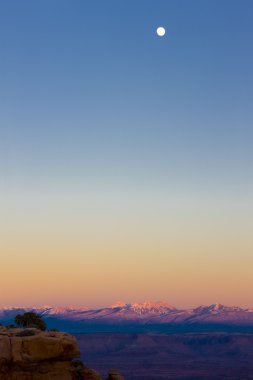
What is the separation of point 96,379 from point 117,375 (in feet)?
6.80

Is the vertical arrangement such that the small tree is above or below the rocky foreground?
above

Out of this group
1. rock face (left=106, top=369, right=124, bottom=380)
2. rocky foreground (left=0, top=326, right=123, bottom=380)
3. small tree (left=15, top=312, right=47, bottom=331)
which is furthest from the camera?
small tree (left=15, top=312, right=47, bottom=331)

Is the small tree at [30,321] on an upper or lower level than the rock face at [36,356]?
upper

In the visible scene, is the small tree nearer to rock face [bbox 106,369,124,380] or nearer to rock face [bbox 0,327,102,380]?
rock face [bbox 106,369,124,380]

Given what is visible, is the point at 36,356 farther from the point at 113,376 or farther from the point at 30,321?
the point at 30,321

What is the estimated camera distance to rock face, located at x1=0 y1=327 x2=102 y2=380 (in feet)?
141

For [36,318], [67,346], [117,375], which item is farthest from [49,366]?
[36,318]

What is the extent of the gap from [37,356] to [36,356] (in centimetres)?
7

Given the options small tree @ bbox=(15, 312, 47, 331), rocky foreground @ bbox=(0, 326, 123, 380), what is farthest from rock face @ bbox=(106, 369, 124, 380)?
small tree @ bbox=(15, 312, 47, 331)

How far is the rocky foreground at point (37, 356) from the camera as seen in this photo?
42938mm

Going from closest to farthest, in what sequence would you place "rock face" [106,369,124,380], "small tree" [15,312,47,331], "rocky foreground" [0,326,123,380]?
"rocky foreground" [0,326,123,380] < "rock face" [106,369,124,380] < "small tree" [15,312,47,331]

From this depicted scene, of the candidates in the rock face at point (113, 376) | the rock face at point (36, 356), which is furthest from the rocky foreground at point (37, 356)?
the rock face at point (113, 376)

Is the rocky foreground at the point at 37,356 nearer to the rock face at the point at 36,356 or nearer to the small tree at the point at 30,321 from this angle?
the rock face at the point at 36,356

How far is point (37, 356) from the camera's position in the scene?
141ft
